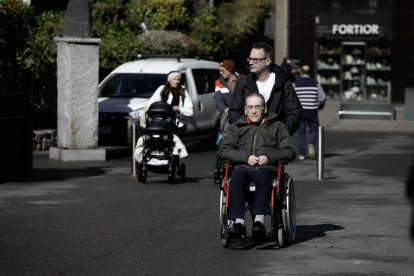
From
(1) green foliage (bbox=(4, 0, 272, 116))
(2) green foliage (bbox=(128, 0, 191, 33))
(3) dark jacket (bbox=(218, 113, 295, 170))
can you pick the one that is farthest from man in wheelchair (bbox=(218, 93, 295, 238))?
(2) green foliage (bbox=(128, 0, 191, 33))

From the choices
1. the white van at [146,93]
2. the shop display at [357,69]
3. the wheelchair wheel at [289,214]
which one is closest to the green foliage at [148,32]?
the white van at [146,93]

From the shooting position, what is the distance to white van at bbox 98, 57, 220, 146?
2523 cm

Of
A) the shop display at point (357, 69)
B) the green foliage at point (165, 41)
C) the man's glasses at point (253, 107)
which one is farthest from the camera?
the shop display at point (357, 69)

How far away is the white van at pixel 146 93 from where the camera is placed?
82.8 ft

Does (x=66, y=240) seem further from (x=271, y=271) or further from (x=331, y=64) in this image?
(x=331, y=64)

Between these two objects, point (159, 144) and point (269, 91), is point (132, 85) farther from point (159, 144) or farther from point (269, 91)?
point (269, 91)

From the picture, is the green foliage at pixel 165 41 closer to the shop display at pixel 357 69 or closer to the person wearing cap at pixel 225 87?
the person wearing cap at pixel 225 87

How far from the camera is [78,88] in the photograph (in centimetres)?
2372

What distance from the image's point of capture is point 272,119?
39.1 feet

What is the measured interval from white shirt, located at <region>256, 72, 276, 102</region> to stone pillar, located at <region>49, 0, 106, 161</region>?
11036mm

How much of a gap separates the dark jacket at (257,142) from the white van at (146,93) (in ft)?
42.5

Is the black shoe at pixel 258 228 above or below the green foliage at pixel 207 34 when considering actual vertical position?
below

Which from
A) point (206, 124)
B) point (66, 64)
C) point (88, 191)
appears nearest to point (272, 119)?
point (88, 191)

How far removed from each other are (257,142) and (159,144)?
23.1ft
